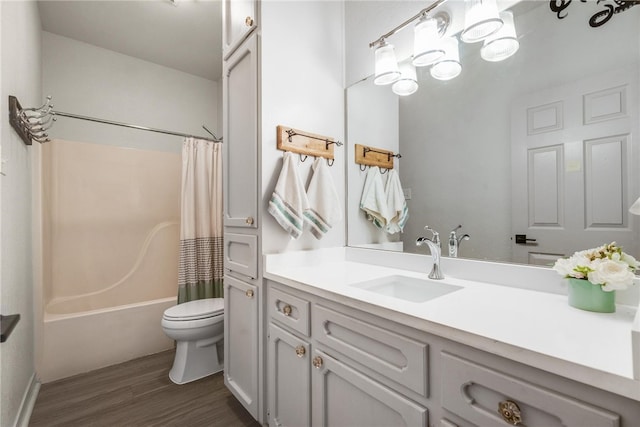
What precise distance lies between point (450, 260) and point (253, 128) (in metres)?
1.15

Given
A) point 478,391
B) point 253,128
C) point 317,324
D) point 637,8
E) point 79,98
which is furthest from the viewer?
point 79,98

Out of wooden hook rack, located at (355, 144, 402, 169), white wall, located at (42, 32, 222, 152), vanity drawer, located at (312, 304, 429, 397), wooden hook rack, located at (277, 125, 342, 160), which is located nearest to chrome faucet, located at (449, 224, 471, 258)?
wooden hook rack, located at (355, 144, 402, 169)

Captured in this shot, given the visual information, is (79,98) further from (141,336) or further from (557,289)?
(557,289)

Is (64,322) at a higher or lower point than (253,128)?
lower

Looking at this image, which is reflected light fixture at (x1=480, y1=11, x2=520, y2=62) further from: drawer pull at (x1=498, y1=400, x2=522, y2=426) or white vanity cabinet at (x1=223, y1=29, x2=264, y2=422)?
drawer pull at (x1=498, y1=400, x2=522, y2=426)

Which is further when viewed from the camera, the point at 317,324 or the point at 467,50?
the point at 467,50

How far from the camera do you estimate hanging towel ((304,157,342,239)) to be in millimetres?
1576

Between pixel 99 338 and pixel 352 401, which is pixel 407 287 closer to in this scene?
pixel 352 401

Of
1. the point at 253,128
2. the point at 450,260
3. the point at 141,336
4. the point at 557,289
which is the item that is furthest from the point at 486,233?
the point at 141,336

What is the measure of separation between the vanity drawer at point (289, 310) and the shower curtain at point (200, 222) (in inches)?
51.0

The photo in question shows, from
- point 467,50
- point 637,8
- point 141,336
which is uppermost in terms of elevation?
point 467,50

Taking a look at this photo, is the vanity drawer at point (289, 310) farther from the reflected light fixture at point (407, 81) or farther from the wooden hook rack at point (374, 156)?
the reflected light fixture at point (407, 81)

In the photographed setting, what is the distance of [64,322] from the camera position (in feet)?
6.64

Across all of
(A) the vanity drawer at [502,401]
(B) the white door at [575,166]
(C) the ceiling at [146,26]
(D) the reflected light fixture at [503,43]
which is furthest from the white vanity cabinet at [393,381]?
(C) the ceiling at [146,26]
